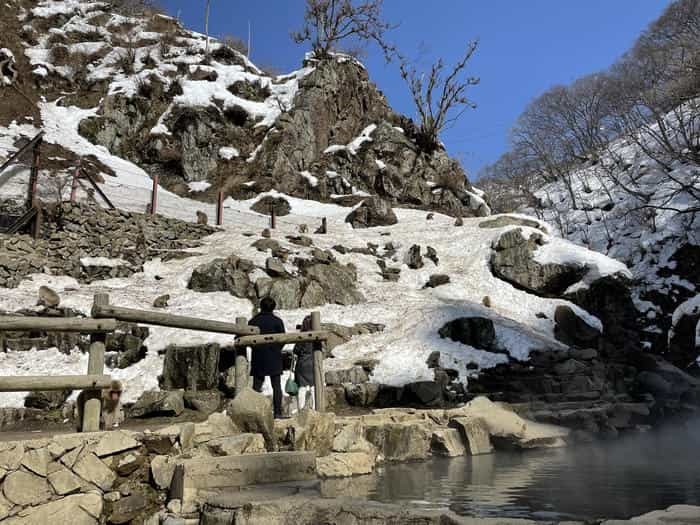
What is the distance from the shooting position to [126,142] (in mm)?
31984

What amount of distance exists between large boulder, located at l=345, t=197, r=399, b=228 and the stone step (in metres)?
21.0

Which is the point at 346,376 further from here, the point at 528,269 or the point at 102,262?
the point at 528,269

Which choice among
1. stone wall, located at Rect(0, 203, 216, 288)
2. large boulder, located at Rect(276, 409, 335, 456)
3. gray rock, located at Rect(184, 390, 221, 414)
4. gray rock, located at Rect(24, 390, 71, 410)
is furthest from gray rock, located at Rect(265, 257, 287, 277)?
large boulder, located at Rect(276, 409, 335, 456)

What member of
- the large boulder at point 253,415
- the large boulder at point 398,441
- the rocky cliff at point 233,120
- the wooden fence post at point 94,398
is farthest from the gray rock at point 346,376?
the rocky cliff at point 233,120

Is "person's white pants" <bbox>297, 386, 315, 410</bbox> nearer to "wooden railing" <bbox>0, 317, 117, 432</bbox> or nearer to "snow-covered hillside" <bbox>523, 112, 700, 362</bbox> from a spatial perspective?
"wooden railing" <bbox>0, 317, 117, 432</bbox>

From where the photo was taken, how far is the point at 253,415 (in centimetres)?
A: 580

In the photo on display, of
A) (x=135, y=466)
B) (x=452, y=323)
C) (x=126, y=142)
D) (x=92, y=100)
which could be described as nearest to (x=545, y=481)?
(x=135, y=466)

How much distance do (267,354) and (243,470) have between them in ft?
9.18

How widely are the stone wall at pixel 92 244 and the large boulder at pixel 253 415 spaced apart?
1195 cm

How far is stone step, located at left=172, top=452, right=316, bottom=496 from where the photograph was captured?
4.68 metres

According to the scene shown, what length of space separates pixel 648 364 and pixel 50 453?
15797mm

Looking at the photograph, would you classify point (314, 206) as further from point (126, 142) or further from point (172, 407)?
point (172, 407)

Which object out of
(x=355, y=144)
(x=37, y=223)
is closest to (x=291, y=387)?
(x=37, y=223)

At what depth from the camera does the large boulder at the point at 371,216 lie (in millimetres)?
25875
